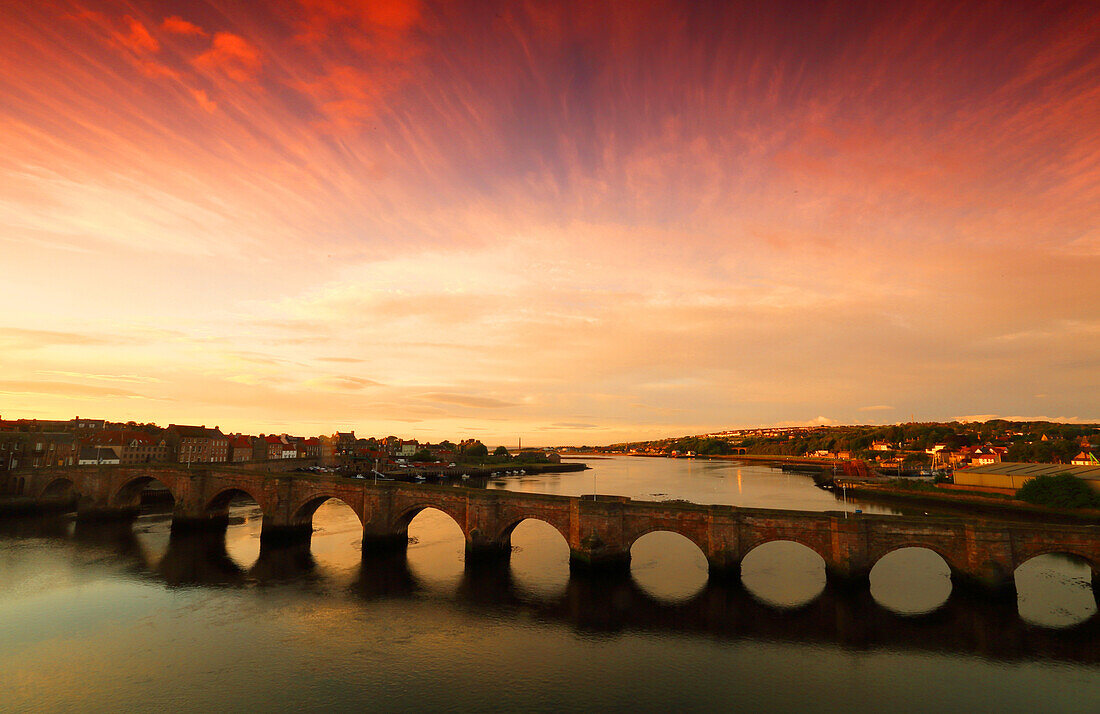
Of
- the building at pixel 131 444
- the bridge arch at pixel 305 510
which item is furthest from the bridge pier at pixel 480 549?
the building at pixel 131 444

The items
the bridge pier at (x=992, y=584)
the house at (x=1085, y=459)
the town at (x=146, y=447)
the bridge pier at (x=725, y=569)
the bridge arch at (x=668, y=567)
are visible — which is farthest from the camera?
the house at (x=1085, y=459)

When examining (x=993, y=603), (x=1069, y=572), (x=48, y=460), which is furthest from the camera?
(x=48, y=460)

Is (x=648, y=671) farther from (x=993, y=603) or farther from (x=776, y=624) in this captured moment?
(x=993, y=603)

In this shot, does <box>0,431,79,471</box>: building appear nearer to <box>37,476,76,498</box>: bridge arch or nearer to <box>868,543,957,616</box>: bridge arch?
<box>37,476,76,498</box>: bridge arch

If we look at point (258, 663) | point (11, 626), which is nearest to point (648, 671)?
point (258, 663)

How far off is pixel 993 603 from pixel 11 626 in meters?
64.6

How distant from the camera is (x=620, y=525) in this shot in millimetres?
43594

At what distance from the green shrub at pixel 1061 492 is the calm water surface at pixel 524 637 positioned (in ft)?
83.3

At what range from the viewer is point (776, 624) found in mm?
33531

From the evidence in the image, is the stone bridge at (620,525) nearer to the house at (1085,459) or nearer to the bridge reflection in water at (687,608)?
the bridge reflection in water at (687,608)

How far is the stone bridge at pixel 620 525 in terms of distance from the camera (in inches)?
1379

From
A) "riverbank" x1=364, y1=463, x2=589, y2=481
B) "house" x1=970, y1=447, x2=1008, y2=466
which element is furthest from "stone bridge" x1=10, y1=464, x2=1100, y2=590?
"house" x1=970, y1=447, x2=1008, y2=466

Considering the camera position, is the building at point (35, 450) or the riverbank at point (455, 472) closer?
the building at point (35, 450)

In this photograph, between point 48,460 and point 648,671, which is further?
point 48,460
